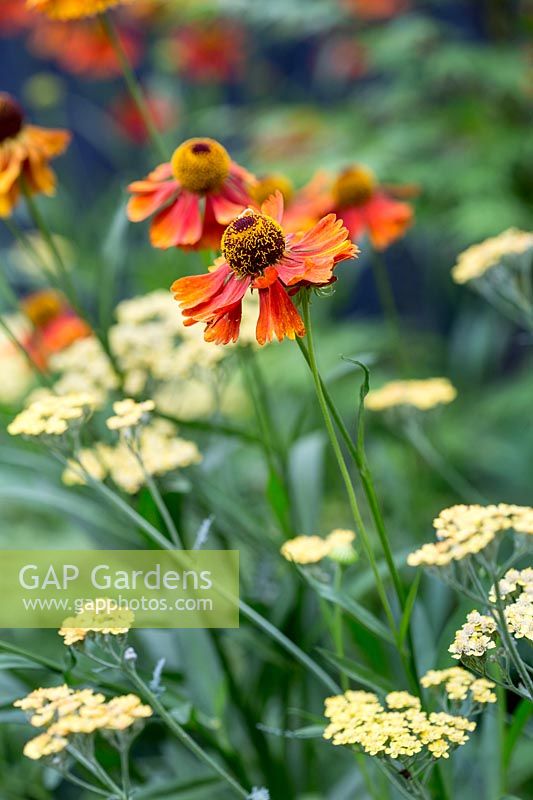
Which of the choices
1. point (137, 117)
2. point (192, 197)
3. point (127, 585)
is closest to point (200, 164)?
point (192, 197)

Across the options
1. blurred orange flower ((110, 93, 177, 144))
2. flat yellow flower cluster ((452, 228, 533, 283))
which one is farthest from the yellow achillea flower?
blurred orange flower ((110, 93, 177, 144))

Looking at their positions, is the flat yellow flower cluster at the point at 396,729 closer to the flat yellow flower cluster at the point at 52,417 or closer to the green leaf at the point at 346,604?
the green leaf at the point at 346,604

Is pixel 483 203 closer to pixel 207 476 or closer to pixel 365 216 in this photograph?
pixel 365 216

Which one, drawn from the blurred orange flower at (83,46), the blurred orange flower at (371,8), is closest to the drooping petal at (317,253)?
the blurred orange flower at (371,8)

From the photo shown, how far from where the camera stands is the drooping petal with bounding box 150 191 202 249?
0.60m

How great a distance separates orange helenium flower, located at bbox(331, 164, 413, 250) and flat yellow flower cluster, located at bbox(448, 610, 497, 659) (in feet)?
1.59

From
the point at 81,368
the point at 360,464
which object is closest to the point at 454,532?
the point at 360,464

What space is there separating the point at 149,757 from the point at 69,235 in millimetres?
1142

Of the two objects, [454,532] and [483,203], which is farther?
[483,203]

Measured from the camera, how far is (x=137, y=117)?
2.00 metres

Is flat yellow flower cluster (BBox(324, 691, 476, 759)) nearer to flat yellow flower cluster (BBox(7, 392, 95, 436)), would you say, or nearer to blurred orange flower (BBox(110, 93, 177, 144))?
flat yellow flower cluster (BBox(7, 392, 95, 436))

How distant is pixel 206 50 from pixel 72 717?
1.80 m

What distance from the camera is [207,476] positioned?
774mm

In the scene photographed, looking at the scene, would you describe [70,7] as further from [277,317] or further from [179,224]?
[277,317]
